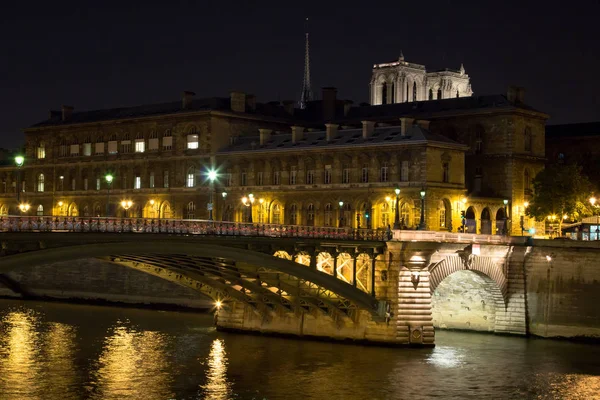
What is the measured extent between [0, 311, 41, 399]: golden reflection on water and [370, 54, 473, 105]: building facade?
76.5 m

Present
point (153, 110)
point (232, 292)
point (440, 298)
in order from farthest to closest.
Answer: point (153, 110)
point (440, 298)
point (232, 292)

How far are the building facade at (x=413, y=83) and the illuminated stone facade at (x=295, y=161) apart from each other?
28429 mm

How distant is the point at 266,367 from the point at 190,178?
184 ft

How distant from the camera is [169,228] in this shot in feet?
224

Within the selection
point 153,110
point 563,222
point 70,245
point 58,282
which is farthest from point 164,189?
point 70,245

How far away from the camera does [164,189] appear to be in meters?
125

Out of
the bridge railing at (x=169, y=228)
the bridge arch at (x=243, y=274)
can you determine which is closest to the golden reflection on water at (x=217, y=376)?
the bridge arch at (x=243, y=274)

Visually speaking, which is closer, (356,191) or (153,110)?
(356,191)

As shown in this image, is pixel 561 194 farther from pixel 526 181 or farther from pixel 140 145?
pixel 140 145

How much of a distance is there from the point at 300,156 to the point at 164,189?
701 inches

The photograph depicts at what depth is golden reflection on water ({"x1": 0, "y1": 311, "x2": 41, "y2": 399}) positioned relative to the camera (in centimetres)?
6216

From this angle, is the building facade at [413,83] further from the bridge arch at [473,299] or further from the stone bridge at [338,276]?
the stone bridge at [338,276]

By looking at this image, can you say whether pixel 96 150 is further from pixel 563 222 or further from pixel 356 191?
pixel 563 222

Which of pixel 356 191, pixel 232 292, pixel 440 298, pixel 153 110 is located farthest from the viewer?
pixel 153 110
